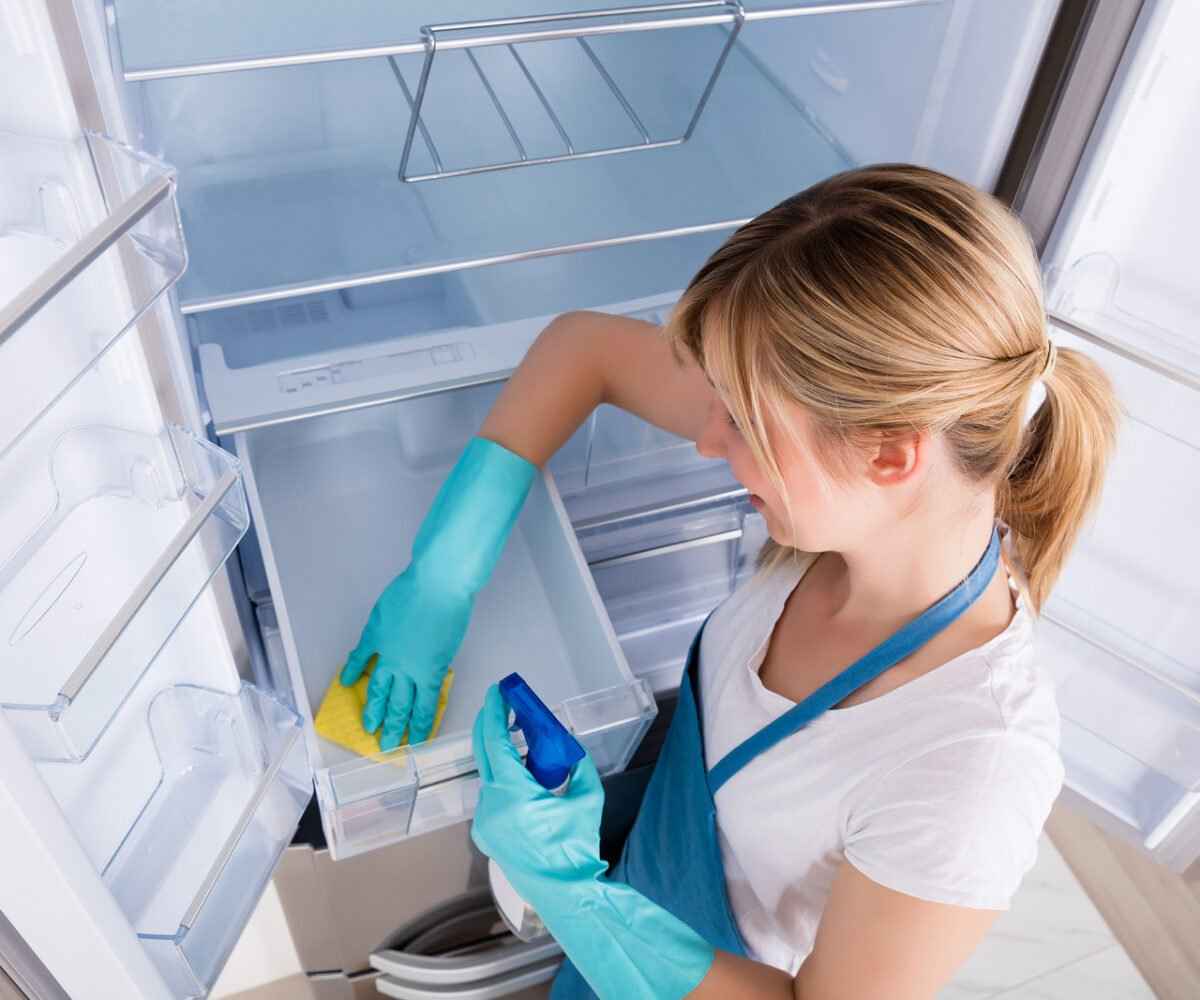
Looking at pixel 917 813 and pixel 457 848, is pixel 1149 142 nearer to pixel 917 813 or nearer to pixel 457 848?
pixel 917 813

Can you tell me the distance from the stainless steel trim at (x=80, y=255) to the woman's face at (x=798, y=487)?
46 centimetres

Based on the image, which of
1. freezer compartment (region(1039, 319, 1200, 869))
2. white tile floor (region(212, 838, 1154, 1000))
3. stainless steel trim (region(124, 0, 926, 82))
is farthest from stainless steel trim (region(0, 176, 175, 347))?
white tile floor (region(212, 838, 1154, 1000))

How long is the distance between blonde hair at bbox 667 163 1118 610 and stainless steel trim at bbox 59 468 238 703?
15.0 inches

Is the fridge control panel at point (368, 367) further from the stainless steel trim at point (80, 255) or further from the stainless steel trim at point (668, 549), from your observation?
the stainless steel trim at point (80, 255)

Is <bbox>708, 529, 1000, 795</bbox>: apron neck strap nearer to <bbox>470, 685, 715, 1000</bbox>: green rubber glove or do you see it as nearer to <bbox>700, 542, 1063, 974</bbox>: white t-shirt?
<bbox>700, 542, 1063, 974</bbox>: white t-shirt

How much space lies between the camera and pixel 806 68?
1370mm

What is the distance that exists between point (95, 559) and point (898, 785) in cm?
59

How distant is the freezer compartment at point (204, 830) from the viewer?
72 cm

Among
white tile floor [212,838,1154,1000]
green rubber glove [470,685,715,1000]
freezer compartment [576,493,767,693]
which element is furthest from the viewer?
white tile floor [212,838,1154,1000]

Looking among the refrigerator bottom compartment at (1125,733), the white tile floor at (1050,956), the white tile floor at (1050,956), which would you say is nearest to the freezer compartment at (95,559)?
the refrigerator bottom compartment at (1125,733)

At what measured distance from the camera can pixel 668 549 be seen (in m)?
1.28

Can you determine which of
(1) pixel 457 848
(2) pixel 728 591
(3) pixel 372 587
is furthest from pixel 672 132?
(1) pixel 457 848

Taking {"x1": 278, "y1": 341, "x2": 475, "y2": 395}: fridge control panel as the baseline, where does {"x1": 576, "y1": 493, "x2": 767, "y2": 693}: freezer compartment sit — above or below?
below

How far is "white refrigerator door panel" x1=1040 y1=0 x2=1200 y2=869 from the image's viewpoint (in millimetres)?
961
